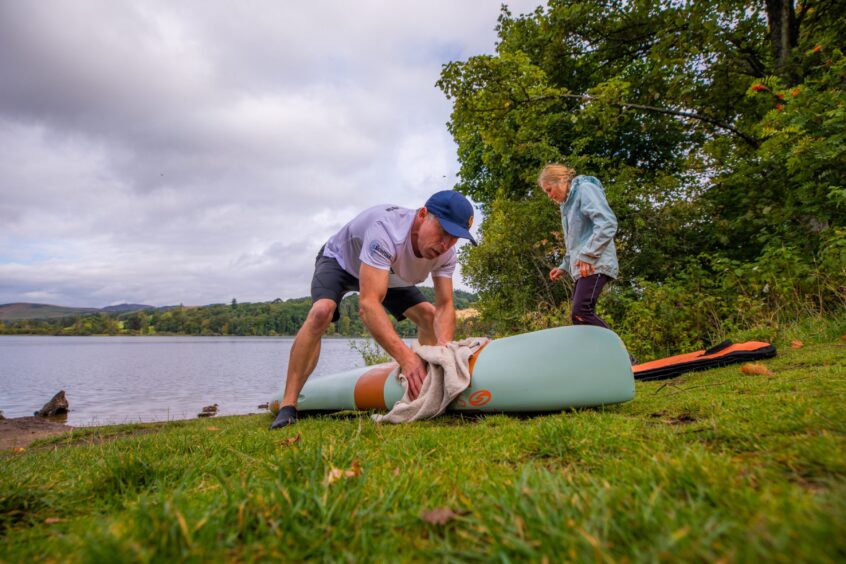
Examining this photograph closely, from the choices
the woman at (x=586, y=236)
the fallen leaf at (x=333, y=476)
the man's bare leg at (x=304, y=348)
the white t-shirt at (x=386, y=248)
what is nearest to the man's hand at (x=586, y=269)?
the woman at (x=586, y=236)

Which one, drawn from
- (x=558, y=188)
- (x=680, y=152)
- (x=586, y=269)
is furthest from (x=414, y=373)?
(x=680, y=152)

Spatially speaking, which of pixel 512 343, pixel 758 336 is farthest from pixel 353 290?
pixel 758 336

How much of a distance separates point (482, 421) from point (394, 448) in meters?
1.04

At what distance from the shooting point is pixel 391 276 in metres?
4.40

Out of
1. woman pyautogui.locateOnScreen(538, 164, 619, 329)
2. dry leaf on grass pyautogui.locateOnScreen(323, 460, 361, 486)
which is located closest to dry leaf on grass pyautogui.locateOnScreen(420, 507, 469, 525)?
dry leaf on grass pyautogui.locateOnScreen(323, 460, 361, 486)

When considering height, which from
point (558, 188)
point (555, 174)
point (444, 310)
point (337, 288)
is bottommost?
point (444, 310)

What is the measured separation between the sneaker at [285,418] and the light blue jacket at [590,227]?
3098 millimetres

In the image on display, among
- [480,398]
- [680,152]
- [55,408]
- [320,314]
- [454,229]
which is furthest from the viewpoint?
[680,152]

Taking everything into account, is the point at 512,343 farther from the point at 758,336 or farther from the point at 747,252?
the point at 747,252

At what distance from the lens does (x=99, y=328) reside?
84562 mm

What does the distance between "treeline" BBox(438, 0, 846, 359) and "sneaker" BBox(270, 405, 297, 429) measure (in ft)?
18.5

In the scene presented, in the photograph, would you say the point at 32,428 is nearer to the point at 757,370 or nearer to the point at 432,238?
the point at 432,238

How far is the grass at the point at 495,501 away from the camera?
85cm

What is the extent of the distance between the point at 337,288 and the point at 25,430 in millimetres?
5873
